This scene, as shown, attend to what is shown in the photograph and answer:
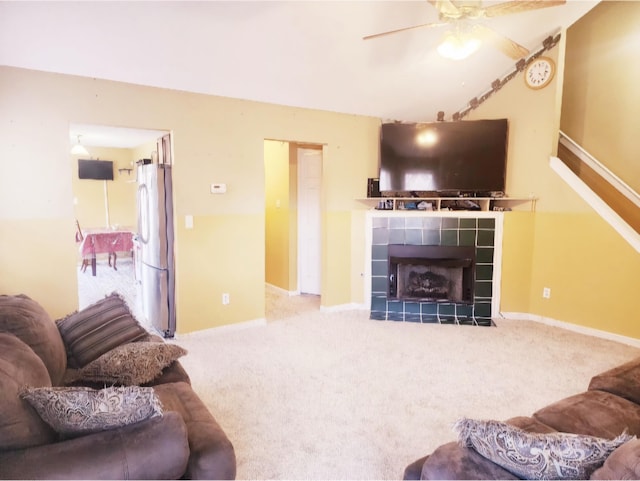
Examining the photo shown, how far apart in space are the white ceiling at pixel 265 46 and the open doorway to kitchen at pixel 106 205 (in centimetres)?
331

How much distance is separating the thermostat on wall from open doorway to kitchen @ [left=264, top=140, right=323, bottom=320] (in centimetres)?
160

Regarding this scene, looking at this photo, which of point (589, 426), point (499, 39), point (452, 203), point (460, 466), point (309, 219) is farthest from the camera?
point (309, 219)

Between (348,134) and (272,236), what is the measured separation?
2.01 meters

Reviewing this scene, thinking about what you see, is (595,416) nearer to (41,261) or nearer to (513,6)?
(513,6)

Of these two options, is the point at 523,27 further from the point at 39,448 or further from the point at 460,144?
the point at 39,448

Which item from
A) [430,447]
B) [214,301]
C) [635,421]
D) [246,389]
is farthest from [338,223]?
[635,421]

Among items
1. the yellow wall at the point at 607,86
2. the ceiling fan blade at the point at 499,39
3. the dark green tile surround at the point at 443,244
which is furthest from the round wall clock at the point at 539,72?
the dark green tile surround at the point at 443,244

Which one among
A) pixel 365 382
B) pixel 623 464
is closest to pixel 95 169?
pixel 365 382

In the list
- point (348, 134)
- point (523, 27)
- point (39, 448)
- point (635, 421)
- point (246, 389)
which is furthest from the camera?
point (348, 134)

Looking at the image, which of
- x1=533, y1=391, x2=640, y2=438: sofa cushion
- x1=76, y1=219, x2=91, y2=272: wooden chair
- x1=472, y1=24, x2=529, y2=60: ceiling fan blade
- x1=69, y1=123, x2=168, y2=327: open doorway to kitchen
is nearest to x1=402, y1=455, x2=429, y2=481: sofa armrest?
x1=533, y1=391, x2=640, y2=438: sofa cushion

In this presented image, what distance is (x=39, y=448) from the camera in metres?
1.25

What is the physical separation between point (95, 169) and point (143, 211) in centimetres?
414

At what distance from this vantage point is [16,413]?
4.14 ft

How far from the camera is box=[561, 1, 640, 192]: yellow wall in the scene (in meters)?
4.21
